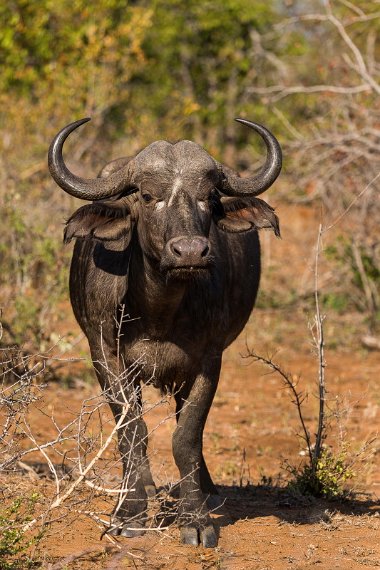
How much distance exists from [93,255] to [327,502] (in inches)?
76.7

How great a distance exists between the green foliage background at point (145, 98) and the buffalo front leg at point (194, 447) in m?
2.67

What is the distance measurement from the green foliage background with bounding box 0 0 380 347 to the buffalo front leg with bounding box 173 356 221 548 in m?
2.67

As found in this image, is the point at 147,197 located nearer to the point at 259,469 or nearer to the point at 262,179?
the point at 262,179

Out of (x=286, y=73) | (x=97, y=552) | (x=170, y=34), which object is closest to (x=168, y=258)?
(x=97, y=552)

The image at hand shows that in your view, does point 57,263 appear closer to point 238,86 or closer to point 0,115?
point 0,115

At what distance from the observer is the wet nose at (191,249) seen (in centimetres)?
472

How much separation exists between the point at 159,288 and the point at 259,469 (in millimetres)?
2193

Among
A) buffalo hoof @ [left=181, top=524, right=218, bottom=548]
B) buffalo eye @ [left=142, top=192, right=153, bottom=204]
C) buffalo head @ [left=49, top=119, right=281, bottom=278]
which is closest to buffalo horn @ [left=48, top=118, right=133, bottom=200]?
buffalo head @ [left=49, top=119, right=281, bottom=278]

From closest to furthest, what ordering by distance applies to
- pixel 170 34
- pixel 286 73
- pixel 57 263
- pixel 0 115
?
pixel 57 263 → pixel 0 115 → pixel 286 73 → pixel 170 34

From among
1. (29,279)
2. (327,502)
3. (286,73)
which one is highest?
(286,73)

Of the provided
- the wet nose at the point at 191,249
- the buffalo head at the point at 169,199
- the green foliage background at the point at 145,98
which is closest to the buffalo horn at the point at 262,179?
the buffalo head at the point at 169,199

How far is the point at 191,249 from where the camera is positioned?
4727mm

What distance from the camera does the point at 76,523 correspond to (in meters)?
5.29

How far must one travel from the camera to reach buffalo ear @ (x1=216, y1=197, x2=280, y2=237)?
18.3 feet
